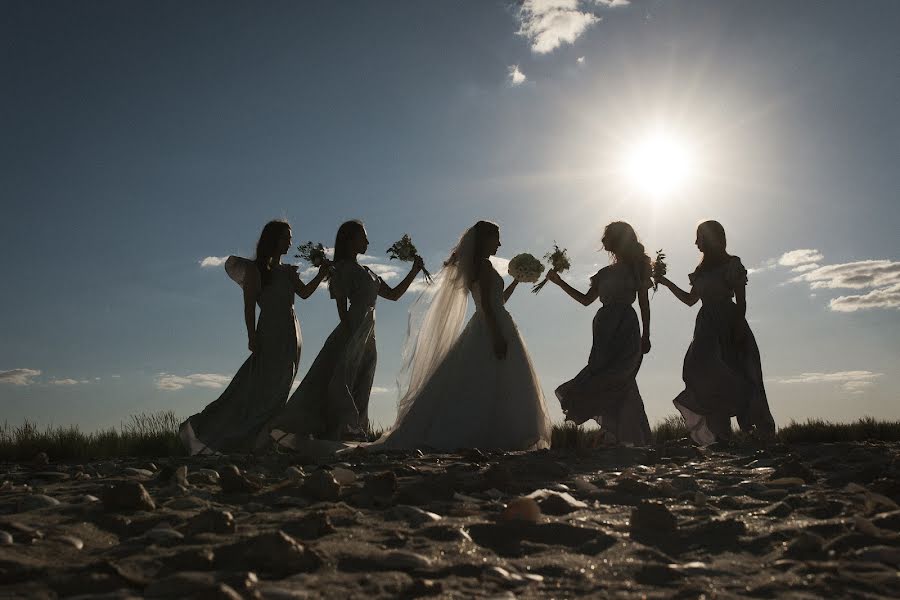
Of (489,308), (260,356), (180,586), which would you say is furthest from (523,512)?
(260,356)

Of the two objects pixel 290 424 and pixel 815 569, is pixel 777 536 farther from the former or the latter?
pixel 290 424

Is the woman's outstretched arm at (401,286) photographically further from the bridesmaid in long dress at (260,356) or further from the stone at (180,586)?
the stone at (180,586)

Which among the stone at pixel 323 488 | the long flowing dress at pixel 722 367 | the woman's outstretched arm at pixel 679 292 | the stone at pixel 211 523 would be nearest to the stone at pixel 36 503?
the stone at pixel 211 523

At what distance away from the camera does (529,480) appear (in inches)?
200

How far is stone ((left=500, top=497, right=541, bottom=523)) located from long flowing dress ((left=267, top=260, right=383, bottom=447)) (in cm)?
616

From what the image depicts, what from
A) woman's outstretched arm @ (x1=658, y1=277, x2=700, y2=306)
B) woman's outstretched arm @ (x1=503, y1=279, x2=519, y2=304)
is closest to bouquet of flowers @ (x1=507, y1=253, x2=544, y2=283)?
woman's outstretched arm @ (x1=503, y1=279, x2=519, y2=304)

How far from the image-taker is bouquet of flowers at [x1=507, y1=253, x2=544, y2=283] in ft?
33.6

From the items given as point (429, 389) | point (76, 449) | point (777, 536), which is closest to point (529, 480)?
point (777, 536)

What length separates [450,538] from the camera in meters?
3.17

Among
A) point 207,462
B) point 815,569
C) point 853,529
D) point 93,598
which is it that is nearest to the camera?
point 93,598

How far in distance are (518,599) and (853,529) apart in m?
1.80

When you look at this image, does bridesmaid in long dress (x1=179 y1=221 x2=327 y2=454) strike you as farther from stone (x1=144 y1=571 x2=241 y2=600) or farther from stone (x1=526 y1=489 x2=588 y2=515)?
stone (x1=144 y1=571 x2=241 y2=600)

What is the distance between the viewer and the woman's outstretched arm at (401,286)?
10227 millimetres

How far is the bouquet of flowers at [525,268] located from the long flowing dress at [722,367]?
2.27 meters
